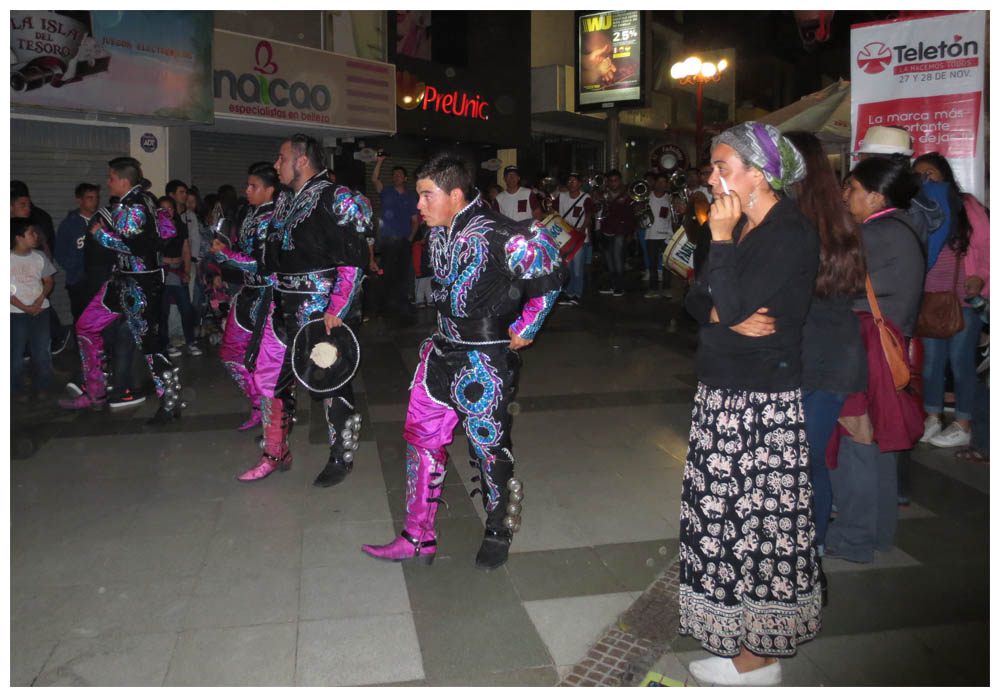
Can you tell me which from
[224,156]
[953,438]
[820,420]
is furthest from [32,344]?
[224,156]

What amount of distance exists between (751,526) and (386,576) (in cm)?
178

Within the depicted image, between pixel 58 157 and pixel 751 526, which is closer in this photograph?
pixel 751 526

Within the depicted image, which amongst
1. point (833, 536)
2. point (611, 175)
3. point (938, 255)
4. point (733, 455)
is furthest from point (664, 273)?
point (733, 455)

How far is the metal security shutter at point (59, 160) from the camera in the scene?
1102cm

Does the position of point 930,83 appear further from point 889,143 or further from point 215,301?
point 215,301

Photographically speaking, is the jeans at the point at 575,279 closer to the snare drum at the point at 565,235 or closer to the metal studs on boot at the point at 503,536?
the snare drum at the point at 565,235

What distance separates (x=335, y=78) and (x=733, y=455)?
13973 mm

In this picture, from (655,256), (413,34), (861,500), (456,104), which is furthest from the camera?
(456,104)

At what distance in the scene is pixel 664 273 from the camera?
656 inches

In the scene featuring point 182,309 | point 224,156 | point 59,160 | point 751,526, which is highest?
point 224,156

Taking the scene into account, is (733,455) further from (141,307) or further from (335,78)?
(335,78)

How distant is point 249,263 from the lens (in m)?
5.25

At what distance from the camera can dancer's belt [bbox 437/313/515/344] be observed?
3619 mm

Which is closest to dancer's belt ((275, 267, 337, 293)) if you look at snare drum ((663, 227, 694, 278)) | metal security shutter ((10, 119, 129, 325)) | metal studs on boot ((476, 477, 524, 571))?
metal studs on boot ((476, 477, 524, 571))
